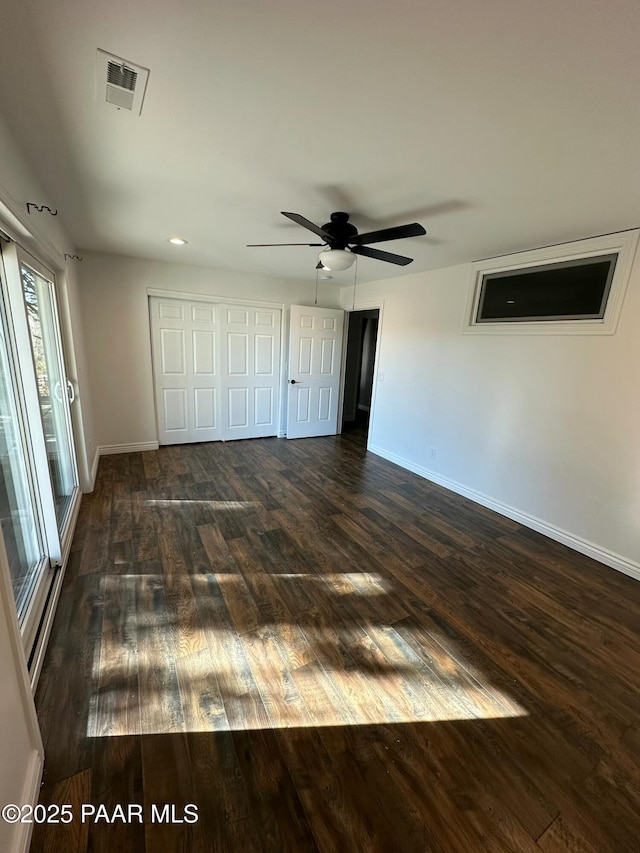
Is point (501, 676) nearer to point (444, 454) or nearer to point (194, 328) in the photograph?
point (444, 454)

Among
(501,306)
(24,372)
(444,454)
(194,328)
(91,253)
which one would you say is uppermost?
(91,253)

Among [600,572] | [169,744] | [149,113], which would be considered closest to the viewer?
[169,744]

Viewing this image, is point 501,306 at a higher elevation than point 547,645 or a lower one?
higher

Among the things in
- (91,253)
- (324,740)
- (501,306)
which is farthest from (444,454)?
(91,253)

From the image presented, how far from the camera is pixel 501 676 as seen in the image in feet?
5.36

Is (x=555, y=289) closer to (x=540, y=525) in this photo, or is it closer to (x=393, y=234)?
(x=393, y=234)

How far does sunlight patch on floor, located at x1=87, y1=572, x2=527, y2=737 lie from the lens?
1.40 m

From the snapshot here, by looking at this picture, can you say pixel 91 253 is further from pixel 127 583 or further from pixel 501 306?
pixel 501 306

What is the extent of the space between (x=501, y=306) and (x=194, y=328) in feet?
12.2

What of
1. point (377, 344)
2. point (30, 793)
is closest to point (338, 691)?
point (30, 793)

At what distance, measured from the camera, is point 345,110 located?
138 centimetres

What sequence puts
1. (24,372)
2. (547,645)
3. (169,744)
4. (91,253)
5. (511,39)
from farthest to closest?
(91,253) → (24,372) → (547,645) → (169,744) → (511,39)

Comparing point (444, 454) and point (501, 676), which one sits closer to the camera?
point (501, 676)

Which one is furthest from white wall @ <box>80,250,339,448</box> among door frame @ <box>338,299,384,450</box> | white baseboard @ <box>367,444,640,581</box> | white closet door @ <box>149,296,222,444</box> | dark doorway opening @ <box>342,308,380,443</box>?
white baseboard @ <box>367,444,640,581</box>
